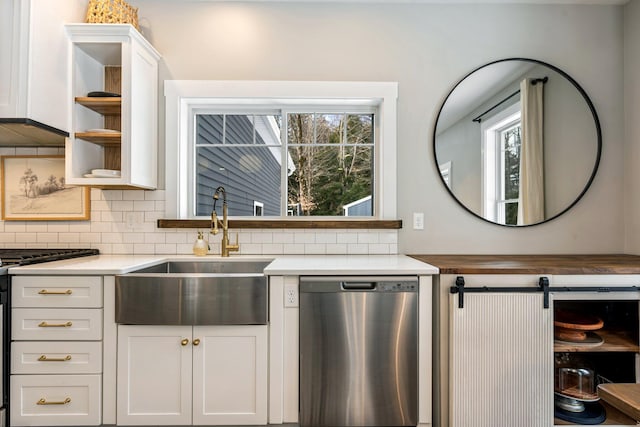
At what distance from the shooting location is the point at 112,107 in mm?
2242

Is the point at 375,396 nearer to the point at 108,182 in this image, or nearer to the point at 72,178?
the point at 108,182

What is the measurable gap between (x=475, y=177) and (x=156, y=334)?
2152 mm

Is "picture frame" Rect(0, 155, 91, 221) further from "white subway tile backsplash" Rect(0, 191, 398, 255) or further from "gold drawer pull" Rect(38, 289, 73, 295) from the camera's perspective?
"gold drawer pull" Rect(38, 289, 73, 295)

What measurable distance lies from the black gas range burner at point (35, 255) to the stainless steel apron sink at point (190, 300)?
0.54m

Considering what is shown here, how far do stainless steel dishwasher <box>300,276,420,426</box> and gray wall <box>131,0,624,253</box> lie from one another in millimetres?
792

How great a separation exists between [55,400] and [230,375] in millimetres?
862

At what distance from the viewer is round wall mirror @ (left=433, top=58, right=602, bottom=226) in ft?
8.12

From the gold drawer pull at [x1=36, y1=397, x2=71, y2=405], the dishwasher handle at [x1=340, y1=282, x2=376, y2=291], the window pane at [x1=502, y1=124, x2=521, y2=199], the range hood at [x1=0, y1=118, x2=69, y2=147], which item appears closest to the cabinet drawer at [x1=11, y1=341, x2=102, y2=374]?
the gold drawer pull at [x1=36, y1=397, x2=71, y2=405]

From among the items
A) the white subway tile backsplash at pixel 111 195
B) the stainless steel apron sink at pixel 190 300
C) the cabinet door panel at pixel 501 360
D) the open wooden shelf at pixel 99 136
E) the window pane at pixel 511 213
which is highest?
A: the open wooden shelf at pixel 99 136

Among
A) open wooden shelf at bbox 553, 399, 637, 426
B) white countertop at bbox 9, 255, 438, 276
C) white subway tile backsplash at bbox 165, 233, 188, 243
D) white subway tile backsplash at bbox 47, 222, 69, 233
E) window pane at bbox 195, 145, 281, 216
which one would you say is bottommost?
open wooden shelf at bbox 553, 399, 637, 426

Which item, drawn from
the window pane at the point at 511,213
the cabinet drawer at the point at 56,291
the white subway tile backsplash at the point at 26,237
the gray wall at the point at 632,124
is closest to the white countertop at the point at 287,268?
the cabinet drawer at the point at 56,291

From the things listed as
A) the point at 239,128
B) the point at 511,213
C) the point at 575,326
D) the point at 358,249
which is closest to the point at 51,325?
the point at 239,128

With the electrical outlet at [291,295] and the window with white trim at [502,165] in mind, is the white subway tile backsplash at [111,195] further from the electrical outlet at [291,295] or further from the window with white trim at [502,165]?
the window with white trim at [502,165]

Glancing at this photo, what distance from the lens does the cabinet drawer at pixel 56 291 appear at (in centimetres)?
180
